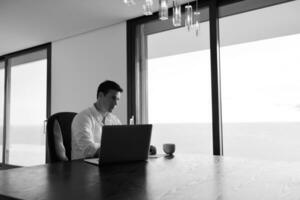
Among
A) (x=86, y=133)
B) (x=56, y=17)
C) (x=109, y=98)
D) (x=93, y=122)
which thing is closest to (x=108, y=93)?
(x=109, y=98)

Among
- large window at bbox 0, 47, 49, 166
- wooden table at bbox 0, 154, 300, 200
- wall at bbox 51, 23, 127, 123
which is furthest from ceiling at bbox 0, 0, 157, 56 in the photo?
wooden table at bbox 0, 154, 300, 200

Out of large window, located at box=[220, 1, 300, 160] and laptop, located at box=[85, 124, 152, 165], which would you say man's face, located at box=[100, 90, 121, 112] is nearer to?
laptop, located at box=[85, 124, 152, 165]

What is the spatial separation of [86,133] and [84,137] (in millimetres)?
40

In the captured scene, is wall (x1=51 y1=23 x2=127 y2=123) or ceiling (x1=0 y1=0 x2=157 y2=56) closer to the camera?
ceiling (x1=0 y1=0 x2=157 y2=56)

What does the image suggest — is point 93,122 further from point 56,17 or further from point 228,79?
point 56,17

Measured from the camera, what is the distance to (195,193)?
1.03 meters

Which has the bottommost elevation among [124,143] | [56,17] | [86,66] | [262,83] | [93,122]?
[124,143]

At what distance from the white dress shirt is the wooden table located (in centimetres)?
49

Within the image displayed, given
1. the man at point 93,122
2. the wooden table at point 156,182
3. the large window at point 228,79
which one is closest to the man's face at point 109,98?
the man at point 93,122

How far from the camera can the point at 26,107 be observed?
19.6 feet

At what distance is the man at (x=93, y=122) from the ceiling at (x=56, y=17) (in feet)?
4.99

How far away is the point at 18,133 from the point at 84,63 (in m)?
2.29

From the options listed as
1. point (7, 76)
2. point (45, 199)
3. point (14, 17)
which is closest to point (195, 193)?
point (45, 199)

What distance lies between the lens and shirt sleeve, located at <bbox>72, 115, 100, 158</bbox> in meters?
2.16
